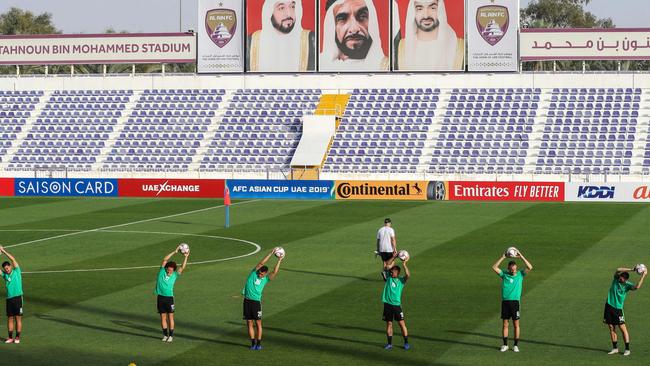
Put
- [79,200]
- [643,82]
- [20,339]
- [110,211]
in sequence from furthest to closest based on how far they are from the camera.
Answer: [643,82], [79,200], [110,211], [20,339]

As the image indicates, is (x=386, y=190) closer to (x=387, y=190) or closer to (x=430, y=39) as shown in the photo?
(x=387, y=190)

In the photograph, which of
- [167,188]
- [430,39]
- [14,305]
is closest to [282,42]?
[430,39]

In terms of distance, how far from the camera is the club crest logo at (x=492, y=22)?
75062 millimetres

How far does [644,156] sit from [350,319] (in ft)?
155

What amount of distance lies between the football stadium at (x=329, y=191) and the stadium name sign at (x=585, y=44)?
5.5 inches

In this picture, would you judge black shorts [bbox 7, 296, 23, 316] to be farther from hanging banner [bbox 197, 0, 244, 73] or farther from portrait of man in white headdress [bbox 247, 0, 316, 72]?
hanging banner [bbox 197, 0, 244, 73]

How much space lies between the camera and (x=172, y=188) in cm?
6619

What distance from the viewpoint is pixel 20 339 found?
2405 cm

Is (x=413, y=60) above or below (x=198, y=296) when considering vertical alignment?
above

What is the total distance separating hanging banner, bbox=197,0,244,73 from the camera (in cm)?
7925

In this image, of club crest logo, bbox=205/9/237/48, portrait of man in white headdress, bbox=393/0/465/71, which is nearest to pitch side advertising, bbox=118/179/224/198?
club crest logo, bbox=205/9/237/48

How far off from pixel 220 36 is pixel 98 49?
10.6 metres

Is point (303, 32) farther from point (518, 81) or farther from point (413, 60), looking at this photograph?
point (518, 81)

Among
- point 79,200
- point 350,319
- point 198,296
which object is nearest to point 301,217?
point 79,200
